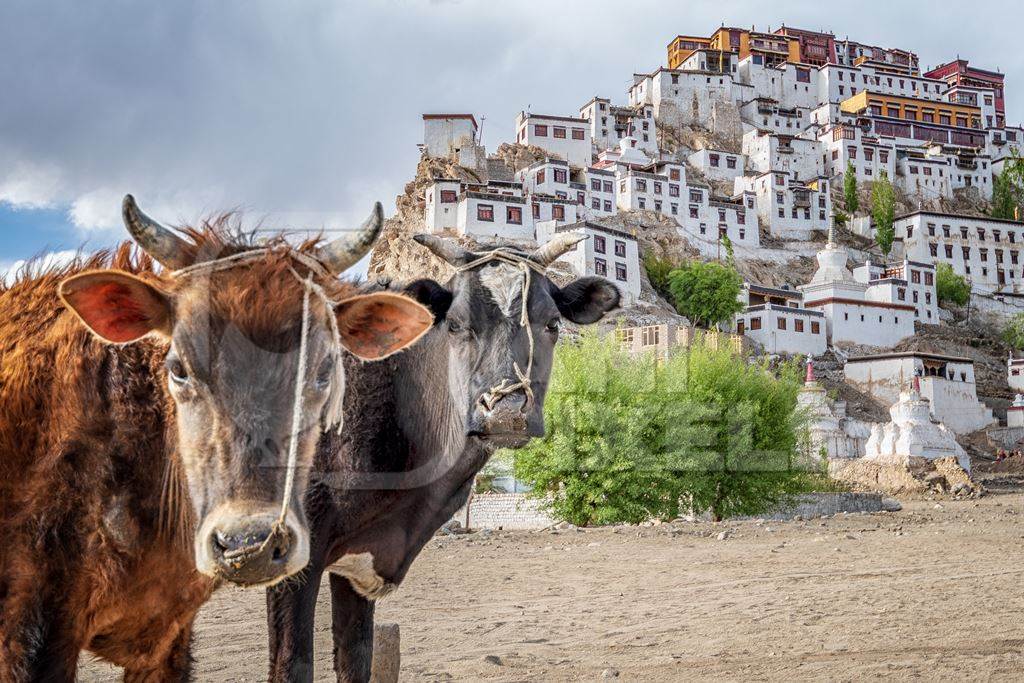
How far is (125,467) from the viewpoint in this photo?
10.5 feet

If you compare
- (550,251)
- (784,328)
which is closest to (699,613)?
(550,251)

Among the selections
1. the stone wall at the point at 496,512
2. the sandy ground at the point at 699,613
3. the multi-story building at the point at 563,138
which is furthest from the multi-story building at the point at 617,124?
the sandy ground at the point at 699,613

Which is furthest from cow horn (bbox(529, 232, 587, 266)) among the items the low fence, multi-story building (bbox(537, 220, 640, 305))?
multi-story building (bbox(537, 220, 640, 305))

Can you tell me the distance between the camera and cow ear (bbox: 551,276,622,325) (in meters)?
6.29

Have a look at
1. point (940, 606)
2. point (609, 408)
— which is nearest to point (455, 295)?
point (940, 606)

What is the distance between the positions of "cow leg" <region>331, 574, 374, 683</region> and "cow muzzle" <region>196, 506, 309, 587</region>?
2441mm

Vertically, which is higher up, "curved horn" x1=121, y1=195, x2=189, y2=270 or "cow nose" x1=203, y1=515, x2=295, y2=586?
"curved horn" x1=121, y1=195, x2=189, y2=270

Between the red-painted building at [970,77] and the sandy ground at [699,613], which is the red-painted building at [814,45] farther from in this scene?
the sandy ground at [699,613]

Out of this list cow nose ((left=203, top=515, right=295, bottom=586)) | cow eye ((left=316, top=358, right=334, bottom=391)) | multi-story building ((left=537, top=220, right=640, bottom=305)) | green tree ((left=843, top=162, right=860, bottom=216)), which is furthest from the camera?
green tree ((left=843, top=162, right=860, bottom=216))

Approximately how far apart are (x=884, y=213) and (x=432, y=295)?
3932 inches

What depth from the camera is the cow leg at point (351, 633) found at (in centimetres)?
504

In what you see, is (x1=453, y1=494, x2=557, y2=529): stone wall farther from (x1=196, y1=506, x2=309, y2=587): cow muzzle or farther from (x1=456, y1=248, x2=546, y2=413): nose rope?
(x1=196, y1=506, x2=309, y2=587): cow muzzle

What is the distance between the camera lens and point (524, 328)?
18.2 feet

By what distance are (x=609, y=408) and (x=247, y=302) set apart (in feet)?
68.8
